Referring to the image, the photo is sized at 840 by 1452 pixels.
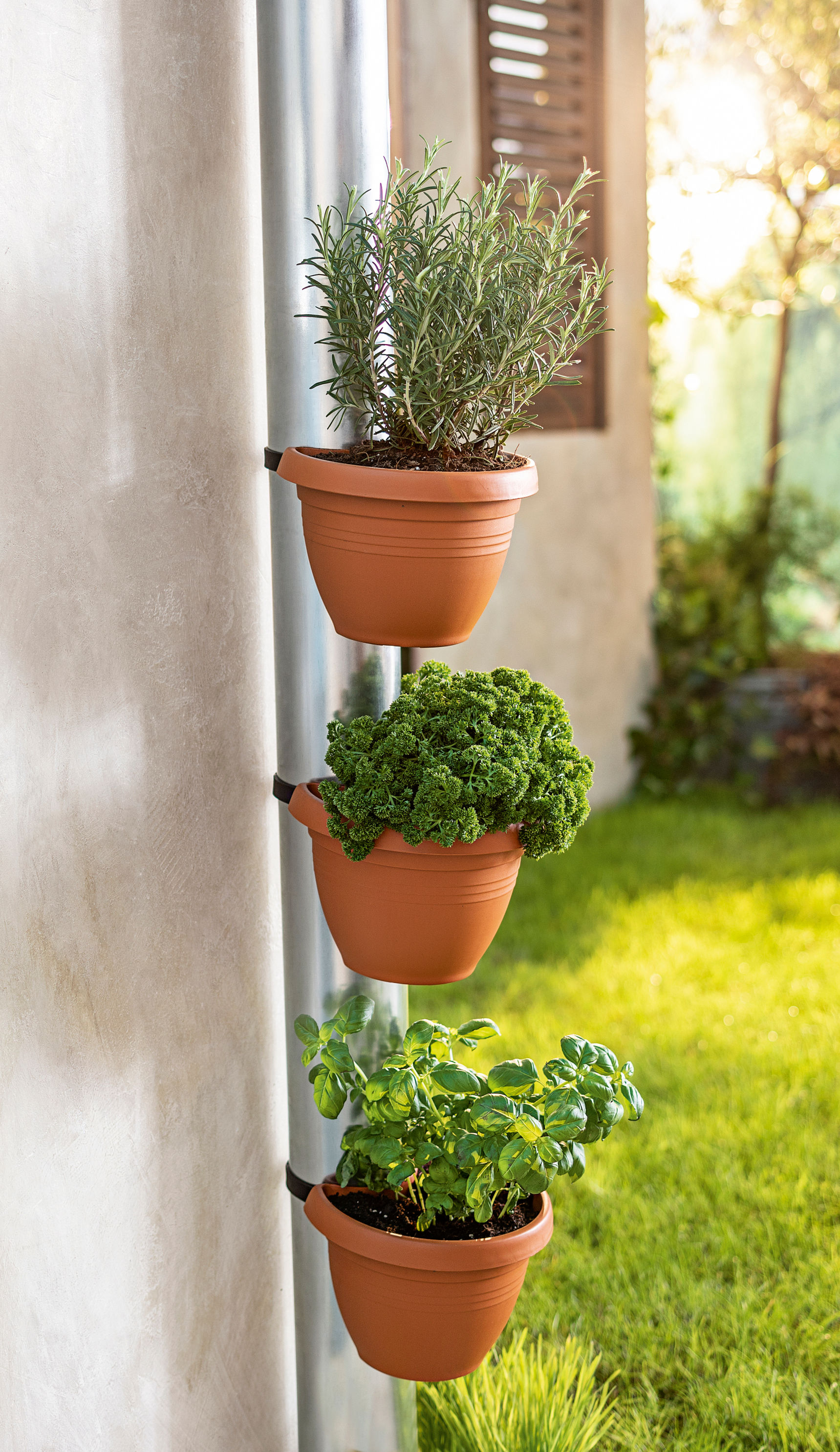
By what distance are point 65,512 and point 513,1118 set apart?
803mm

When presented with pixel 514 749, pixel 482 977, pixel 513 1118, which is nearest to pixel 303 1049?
pixel 513 1118

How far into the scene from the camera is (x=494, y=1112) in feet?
4.30

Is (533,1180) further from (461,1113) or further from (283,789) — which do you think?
(283,789)

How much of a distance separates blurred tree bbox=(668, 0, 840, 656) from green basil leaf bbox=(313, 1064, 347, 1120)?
16.3 ft

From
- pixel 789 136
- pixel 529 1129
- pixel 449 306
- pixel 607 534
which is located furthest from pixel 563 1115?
pixel 789 136

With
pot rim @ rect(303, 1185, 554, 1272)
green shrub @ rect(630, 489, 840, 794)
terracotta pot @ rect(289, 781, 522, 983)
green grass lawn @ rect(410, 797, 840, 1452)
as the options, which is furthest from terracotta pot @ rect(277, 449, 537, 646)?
green shrub @ rect(630, 489, 840, 794)

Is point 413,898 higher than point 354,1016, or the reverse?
point 413,898

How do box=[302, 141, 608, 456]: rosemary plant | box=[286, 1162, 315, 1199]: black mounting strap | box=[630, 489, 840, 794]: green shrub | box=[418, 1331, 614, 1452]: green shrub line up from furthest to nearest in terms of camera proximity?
1. box=[630, 489, 840, 794]: green shrub
2. box=[418, 1331, 614, 1452]: green shrub
3. box=[286, 1162, 315, 1199]: black mounting strap
4. box=[302, 141, 608, 456]: rosemary plant

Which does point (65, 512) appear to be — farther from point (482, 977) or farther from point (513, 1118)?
point (482, 977)

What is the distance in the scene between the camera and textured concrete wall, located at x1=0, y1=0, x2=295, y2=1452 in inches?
47.6

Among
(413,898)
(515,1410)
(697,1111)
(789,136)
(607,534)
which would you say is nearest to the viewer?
(413,898)

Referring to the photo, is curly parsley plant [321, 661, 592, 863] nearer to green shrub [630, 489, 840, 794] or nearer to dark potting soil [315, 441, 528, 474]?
dark potting soil [315, 441, 528, 474]

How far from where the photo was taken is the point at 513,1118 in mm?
1299

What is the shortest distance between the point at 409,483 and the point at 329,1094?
0.69 meters
